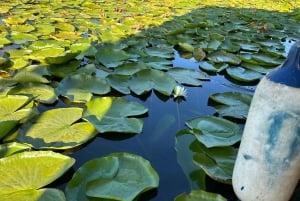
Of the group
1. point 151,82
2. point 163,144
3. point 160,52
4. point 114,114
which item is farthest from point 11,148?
point 160,52

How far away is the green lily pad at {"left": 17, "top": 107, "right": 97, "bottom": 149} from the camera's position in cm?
104

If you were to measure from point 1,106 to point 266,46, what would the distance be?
2.05 m

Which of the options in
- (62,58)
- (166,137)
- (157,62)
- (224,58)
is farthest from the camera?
(224,58)

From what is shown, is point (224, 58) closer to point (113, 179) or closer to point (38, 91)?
point (38, 91)

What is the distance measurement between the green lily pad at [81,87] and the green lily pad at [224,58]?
2.87 ft

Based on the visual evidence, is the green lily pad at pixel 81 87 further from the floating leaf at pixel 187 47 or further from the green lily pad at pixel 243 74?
the floating leaf at pixel 187 47

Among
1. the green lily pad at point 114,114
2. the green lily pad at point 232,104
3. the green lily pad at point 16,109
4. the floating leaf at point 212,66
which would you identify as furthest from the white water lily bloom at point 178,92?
the green lily pad at point 16,109

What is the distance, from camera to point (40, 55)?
177 centimetres

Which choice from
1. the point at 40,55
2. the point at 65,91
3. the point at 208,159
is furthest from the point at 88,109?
the point at 40,55

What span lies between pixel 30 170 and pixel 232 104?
93 cm

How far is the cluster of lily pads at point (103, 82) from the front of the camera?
0.88 metres

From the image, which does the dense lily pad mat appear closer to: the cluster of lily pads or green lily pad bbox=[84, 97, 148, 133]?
the cluster of lily pads

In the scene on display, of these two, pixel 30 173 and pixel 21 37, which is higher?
pixel 21 37

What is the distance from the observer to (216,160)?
3.23 feet
